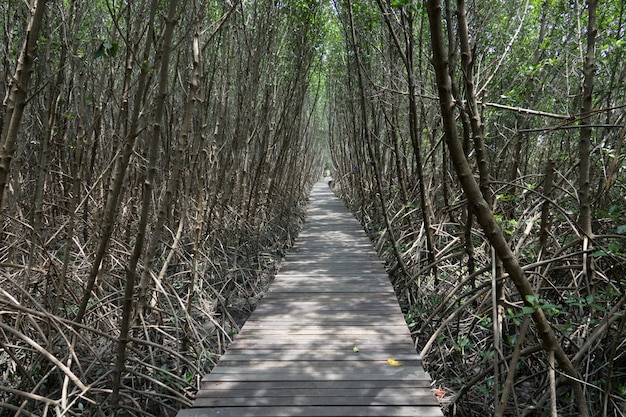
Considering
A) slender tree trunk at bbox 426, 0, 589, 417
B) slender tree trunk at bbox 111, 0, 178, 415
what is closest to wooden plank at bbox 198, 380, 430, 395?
slender tree trunk at bbox 111, 0, 178, 415

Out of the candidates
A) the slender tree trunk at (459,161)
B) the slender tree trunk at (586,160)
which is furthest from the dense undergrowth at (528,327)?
the slender tree trunk at (459,161)

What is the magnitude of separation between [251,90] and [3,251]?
2.69m

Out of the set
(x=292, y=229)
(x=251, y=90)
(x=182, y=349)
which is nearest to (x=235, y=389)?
(x=182, y=349)

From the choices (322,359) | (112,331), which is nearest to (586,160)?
(322,359)

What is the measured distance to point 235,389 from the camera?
2342mm

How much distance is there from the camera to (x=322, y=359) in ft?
8.82

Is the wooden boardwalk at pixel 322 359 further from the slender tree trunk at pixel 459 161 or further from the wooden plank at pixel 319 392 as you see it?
the slender tree trunk at pixel 459 161

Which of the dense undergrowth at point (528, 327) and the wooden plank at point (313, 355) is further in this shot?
the wooden plank at point (313, 355)

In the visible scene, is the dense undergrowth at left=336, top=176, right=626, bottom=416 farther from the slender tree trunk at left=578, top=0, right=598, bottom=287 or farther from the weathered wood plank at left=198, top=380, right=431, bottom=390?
the weathered wood plank at left=198, top=380, right=431, bottom=390

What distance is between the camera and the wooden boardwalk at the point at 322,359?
7.18ft

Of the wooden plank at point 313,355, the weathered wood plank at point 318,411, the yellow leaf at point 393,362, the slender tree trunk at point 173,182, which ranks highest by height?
the slender tree trunk at point 173,182

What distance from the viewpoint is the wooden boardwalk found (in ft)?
7.18

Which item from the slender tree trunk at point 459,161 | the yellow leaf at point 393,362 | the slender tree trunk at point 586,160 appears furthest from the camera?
the yellow leaf at point 393,362

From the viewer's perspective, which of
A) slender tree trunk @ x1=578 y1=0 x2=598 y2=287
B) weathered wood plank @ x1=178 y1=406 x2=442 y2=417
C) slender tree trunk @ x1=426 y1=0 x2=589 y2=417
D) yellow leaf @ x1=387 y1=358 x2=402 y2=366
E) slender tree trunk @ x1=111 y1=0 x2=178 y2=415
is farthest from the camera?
yellow leaf @ x1=387 y1=358 x2=402 y2=366
